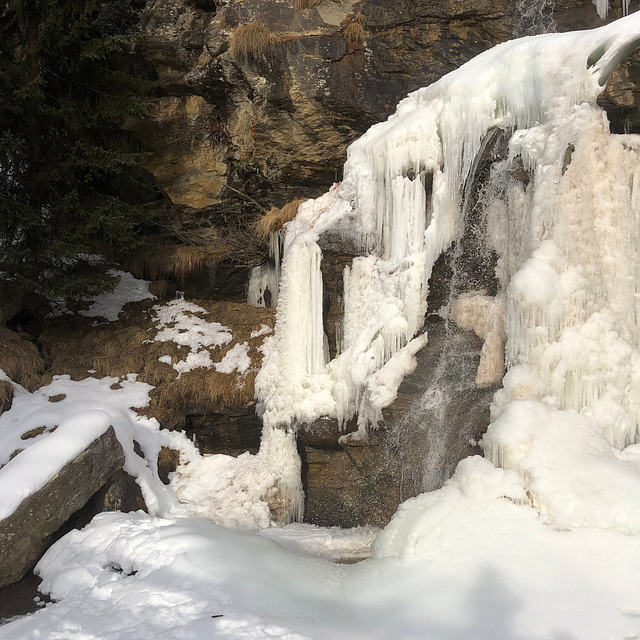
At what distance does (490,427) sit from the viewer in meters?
4.79

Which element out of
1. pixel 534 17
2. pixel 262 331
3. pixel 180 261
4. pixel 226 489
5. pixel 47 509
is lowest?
pixel 226 489

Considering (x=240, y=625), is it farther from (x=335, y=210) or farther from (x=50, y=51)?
(x=50, y=51)

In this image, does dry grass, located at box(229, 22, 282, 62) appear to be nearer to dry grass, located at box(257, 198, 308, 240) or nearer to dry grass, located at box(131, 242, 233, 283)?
dry grass, located at box(257, 198, 308, 240)

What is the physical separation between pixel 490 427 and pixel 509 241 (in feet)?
6.46

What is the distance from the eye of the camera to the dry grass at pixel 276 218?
8625 mm

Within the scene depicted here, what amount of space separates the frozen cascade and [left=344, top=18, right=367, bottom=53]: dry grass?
2.24 metres

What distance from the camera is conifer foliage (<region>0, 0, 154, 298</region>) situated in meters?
7.79

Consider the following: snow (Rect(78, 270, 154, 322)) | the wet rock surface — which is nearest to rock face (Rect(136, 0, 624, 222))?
snow (Rect(78, 270, 154, 322))

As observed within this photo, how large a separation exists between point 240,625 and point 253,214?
7443mm

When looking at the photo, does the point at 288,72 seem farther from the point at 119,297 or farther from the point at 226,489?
the point at 226,489

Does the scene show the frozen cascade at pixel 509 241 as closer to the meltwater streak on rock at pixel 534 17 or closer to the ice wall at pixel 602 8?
the meltwater streak on rock at pixel 534 17

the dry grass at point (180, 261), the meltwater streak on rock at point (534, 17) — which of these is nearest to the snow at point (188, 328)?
the dry grass at point (180, 261)

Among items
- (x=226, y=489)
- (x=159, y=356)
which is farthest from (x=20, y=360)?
(x=226, y=489)

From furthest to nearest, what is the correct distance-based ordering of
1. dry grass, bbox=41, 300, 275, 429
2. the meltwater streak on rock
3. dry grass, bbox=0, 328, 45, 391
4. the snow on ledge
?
the meltwater streak on rock, dry grass, bbox=41, 300, 275, 429, dry grass, bbox=0, 328, 45, 391, the snow on ledge
